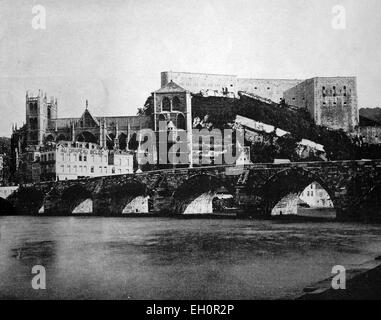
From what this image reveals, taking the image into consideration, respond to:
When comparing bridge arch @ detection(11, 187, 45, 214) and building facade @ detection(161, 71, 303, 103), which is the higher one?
building facade @ detection(161, 71, 303, 103)

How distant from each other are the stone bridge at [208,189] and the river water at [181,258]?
1762 millimetres

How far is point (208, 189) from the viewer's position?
86.6ft

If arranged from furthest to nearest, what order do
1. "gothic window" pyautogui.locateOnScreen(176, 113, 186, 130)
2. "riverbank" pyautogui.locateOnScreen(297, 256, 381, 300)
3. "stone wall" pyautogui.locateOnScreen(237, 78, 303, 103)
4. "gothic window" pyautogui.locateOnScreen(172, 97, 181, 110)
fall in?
"stone wall" pyautogui.locateOnScreen(237, 78, 303, 103), "gothic window" pyautogui.locateOnScreen(172, 97, 181, 110), "gothic window" pyautogui.locateOnScreen(176, 113, 186, 130), "riverbank" pyautogui.locateOnScreen(297, 256, 381, 300)

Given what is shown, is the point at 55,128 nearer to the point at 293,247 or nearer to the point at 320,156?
the point at 320,156

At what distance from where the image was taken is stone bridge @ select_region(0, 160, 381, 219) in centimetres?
2092

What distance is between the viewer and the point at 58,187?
1150 inches

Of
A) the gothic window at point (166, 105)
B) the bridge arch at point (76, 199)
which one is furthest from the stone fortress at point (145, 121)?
the bridge arch at point (76, 199)

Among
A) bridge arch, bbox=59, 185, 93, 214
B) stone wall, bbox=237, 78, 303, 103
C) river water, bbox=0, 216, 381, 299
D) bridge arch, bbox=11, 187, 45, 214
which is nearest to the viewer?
river water, bbox=0, 216, 381, 299

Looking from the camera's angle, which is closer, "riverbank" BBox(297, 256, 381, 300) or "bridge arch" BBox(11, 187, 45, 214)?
"riverbank" BBox(297, 256, 381, 300)

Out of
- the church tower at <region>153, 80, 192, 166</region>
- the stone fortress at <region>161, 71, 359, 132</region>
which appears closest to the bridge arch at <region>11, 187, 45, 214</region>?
the church tower at <region>153, 80, 192, 166</region>

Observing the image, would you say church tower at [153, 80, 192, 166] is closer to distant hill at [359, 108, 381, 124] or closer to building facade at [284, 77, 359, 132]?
building facade at [284, 77, 359, 132]

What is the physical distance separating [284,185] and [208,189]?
3935mm

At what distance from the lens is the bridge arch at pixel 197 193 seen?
25.3 m

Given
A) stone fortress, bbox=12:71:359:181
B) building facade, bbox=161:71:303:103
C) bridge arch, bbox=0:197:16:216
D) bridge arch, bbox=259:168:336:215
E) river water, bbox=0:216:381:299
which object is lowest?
river water, bbox=0:216:381:299
